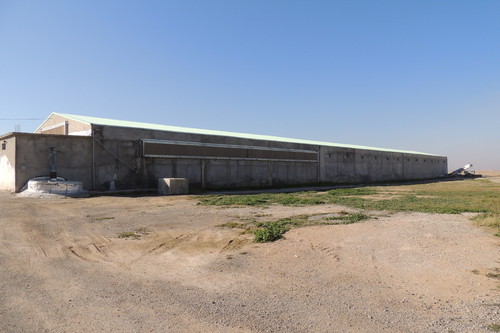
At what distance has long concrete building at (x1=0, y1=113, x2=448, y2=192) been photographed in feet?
76.9

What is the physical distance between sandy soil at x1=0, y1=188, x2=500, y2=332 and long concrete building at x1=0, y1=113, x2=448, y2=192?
13989 millimetres

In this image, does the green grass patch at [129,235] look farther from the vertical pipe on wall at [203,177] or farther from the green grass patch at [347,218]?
the vertical pipe on wall at [203,177]

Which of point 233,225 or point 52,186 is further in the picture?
point 52,186

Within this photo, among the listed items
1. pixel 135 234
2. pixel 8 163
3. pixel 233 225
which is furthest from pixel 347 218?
pixel 8 163

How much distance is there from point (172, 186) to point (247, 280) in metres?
19.9

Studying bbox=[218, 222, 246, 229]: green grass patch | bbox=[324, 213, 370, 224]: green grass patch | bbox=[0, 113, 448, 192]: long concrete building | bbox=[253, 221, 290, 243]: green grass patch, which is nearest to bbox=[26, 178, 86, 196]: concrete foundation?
→ bbox=[0, 113, 448, 192]: long concrete building

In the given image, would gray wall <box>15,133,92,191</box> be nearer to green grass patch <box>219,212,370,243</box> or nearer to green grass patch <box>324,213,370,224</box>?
green grass patch <box>219,212,370,243</box>

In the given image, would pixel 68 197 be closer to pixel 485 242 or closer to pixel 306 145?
pixel 485 242

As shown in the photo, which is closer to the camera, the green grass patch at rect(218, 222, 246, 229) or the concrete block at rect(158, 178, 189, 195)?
the green grass patch at rect(218, 222, 246, 229)

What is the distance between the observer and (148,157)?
27219 millimetres

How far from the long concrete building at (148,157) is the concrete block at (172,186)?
208 centimetres

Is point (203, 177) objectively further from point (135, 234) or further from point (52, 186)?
point (135, 234)

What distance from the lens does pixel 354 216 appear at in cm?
1348

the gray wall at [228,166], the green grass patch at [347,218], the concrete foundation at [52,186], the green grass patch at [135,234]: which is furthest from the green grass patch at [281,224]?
the gray wall at [228,166]
